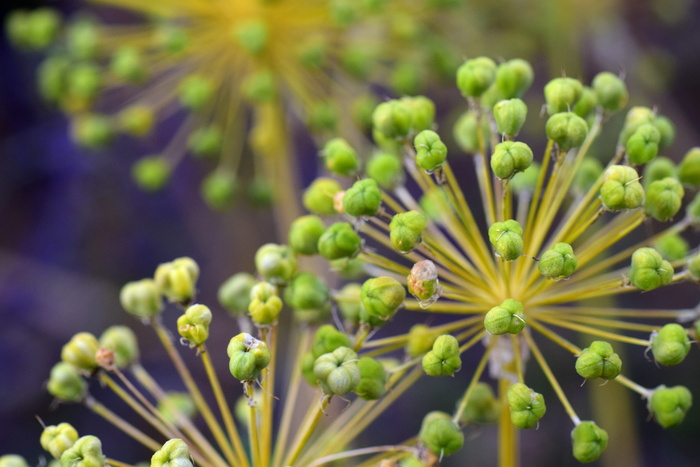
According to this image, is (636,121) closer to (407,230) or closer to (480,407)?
(407,230)

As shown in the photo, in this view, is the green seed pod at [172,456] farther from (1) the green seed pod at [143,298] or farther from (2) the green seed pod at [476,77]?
(2) the green seed pod at [476,77]

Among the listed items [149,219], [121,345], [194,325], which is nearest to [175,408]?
[121,345]

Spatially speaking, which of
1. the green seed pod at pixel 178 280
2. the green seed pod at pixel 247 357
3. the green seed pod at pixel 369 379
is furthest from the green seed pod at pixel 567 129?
the green seed pod at pixel 178 280

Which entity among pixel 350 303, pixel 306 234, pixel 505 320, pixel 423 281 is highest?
pixel 306 234

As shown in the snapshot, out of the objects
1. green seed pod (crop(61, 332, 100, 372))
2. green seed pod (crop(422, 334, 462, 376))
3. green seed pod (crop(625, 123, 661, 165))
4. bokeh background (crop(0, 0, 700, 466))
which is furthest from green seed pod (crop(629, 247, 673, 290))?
bokeh background (crop(0, 0, 700, 466))

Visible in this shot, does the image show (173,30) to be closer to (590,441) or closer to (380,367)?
(380,367)

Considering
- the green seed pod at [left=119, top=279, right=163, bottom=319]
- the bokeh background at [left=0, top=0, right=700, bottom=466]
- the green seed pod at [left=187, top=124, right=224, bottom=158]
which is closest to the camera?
the green seed pod at [left=119, top=279, right=163, bottom=319]

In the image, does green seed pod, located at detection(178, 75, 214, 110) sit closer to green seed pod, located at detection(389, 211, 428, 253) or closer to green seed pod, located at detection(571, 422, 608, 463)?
green seed pod, located at detection(389, 211, 428, 253)
